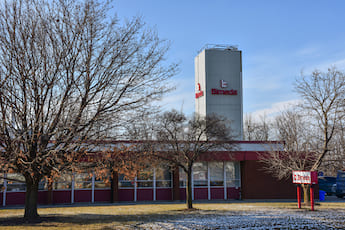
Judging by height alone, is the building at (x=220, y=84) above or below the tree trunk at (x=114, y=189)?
above

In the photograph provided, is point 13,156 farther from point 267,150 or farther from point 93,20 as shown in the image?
point 267,150

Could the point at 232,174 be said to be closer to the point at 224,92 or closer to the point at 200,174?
the point at 200,174

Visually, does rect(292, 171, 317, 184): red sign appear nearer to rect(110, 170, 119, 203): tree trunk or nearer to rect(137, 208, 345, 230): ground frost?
rect(137, 208, 345, 230): ground frost

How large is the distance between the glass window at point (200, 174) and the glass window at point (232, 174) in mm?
1776

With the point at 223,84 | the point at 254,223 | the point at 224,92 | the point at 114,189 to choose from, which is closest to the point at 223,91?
Result: the point at 224,92

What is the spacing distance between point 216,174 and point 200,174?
130 cm

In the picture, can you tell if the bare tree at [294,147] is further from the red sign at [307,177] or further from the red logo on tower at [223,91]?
the red logo on tower at [223,91]

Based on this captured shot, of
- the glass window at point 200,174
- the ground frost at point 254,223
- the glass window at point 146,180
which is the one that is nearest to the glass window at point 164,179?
the glass window at point 146,180

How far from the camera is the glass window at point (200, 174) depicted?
89.6ft

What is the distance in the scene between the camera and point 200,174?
2744cm

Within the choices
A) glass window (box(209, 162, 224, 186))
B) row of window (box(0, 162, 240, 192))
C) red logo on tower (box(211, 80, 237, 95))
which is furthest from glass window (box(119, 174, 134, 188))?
red logo on tower (box(211, 80, 237, 95))

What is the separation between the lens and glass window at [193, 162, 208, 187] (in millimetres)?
27312

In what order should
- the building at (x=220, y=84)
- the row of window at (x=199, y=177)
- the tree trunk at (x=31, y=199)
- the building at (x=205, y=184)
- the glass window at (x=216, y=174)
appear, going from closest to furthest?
the tree trunk at (x=31, y=199), the building at (x=205, y=184), the row of window at (x=199, y=177), the glass window at (x=216, y=174), the building at (x=220, y=84)

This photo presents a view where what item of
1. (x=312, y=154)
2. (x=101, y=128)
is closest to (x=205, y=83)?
(x=312, y=154)
